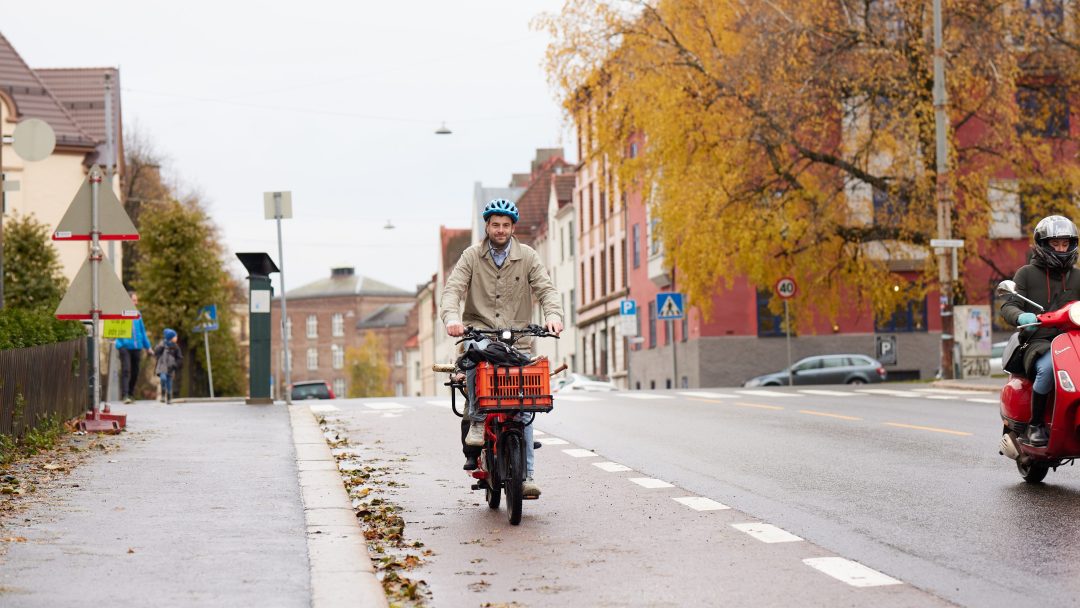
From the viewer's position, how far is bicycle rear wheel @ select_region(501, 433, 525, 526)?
30.4 feet

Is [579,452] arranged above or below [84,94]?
below

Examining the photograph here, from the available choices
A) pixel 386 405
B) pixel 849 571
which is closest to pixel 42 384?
pixel 849 571

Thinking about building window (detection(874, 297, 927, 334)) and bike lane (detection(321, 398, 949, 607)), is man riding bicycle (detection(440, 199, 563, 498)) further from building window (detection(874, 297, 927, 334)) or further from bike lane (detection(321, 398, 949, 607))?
building window (detection(874, 297, 927, 334))

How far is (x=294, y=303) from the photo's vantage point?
168 metres

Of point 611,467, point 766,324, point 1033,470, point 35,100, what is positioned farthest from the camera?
point 35,100

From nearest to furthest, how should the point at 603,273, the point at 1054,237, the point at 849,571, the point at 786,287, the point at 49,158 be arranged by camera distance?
the point at 849,571 → the point at 1054,237 → the point at 786,287 → the point at 49,158 → the point at 603,273

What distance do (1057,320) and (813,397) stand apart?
53.2ft

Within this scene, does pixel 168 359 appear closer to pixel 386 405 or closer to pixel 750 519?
pixel 386 405

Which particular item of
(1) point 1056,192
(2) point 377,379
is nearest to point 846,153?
(1) point 1056,192

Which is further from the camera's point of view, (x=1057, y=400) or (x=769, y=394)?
(x=769, y=394)

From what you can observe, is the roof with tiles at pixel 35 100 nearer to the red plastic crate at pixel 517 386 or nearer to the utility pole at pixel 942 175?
the utility pole at pixel 942 175

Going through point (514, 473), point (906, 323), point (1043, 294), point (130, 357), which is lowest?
A: point (514, 473)

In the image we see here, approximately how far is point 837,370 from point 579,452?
3341 cm

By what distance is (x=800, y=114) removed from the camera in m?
33.1
